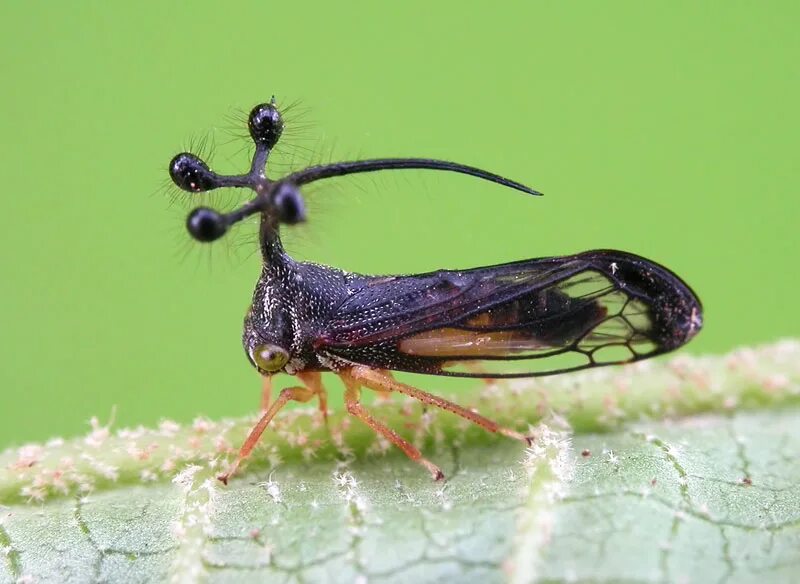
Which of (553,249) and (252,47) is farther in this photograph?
(252,47)

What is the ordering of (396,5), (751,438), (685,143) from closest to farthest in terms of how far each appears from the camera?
(751,438) < (685,143) < (396,5)

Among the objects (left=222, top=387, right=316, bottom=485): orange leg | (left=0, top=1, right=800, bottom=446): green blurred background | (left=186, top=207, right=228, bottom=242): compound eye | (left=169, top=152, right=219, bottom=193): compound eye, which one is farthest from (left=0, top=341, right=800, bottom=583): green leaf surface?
(left=0, top=1, right=800, bottom=446): green blurred background

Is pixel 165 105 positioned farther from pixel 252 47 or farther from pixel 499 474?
pixel 499 474

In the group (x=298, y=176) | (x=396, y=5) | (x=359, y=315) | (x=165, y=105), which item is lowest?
(x=359, y=315)

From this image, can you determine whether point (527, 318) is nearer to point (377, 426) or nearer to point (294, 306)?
point (377, 426)

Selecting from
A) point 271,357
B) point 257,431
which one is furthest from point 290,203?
point 257,431

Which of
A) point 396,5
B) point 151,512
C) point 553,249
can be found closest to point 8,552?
point 151,512
